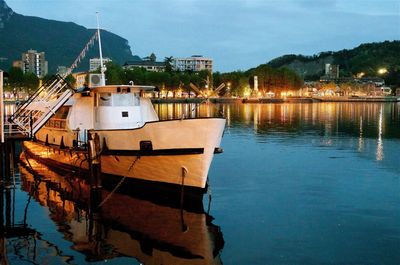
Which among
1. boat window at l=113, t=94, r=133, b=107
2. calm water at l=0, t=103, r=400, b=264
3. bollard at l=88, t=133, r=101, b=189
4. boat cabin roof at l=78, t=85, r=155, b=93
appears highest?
boat cabin roof at l=78, t=85, r=155, b=93

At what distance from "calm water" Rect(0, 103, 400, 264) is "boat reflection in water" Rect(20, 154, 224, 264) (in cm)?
3

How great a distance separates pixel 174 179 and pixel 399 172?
14.6 metres

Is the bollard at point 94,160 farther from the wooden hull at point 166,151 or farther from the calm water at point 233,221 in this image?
the calm water at point 233,221

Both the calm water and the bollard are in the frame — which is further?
the bollard

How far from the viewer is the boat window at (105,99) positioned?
2370 centimetres

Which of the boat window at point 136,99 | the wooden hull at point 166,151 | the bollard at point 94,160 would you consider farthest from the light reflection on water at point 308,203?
the bollard at point 94,160

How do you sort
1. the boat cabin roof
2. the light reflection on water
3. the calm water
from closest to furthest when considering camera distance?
the calm water
the light reflection on water
the boat cabin roof

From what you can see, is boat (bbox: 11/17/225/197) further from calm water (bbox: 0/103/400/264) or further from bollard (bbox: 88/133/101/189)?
calm water (bbox: 0/103/400/264)

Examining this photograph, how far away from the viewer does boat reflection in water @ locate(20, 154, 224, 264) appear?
1437 centimetres

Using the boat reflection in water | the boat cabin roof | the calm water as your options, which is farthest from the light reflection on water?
the boat cabin roof

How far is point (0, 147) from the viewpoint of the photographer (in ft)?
69.7

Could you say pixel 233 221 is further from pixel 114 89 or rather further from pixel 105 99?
pixel 105 99

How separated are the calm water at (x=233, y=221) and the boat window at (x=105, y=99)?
4080 millimetres

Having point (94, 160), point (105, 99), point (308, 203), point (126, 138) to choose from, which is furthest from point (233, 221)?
point (105, 99)
